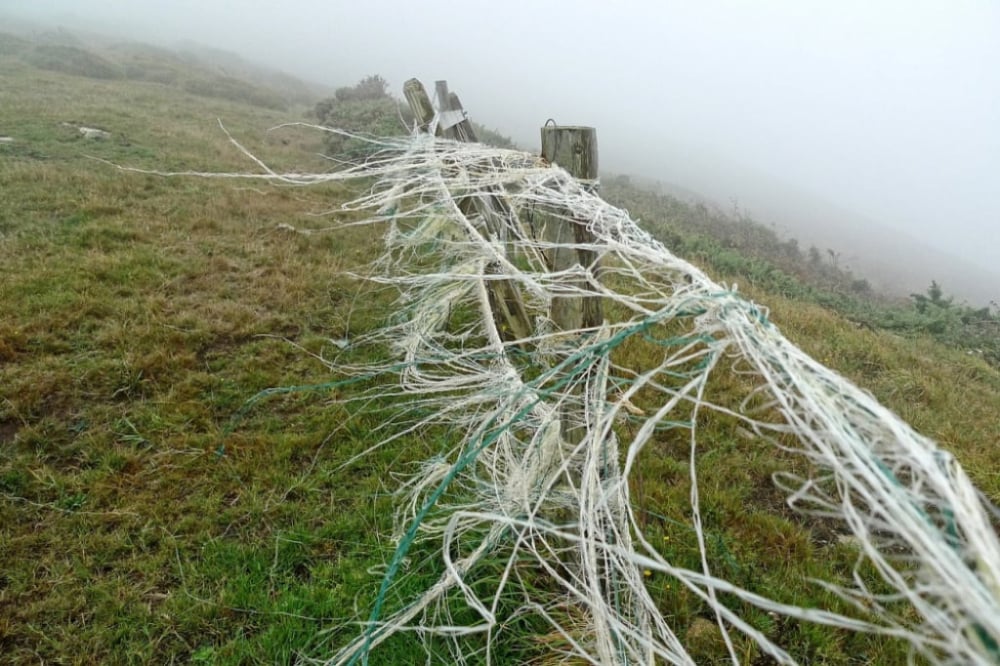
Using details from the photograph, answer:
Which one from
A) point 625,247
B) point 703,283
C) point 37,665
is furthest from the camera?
point 37,665

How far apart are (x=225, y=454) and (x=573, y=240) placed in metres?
2.88

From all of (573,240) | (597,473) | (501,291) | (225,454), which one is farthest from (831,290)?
(597,473)

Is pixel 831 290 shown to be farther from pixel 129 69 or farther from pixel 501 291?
pixel 129 69

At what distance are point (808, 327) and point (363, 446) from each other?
5874 mm

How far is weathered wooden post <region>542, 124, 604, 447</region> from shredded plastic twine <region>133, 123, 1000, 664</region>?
34mm

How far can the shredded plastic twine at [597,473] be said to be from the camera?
0.97m

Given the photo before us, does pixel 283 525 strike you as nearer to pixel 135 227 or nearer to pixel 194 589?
pixel 194 589

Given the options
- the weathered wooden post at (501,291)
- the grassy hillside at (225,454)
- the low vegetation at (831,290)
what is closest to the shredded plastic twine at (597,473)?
the weathered wooden post at (501,291)

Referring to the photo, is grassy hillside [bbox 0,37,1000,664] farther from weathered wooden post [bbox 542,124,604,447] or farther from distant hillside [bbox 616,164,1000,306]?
A: distant hillside [bbox 616,164,1000,306]

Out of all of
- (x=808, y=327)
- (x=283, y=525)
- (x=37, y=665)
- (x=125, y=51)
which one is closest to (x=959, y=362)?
(x=808, y=327)

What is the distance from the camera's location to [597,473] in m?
1.75

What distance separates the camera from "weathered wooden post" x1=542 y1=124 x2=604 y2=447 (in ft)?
8.55

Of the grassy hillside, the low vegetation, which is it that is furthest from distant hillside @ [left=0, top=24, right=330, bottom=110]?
the grassy hillside

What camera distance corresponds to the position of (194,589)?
295 cm
